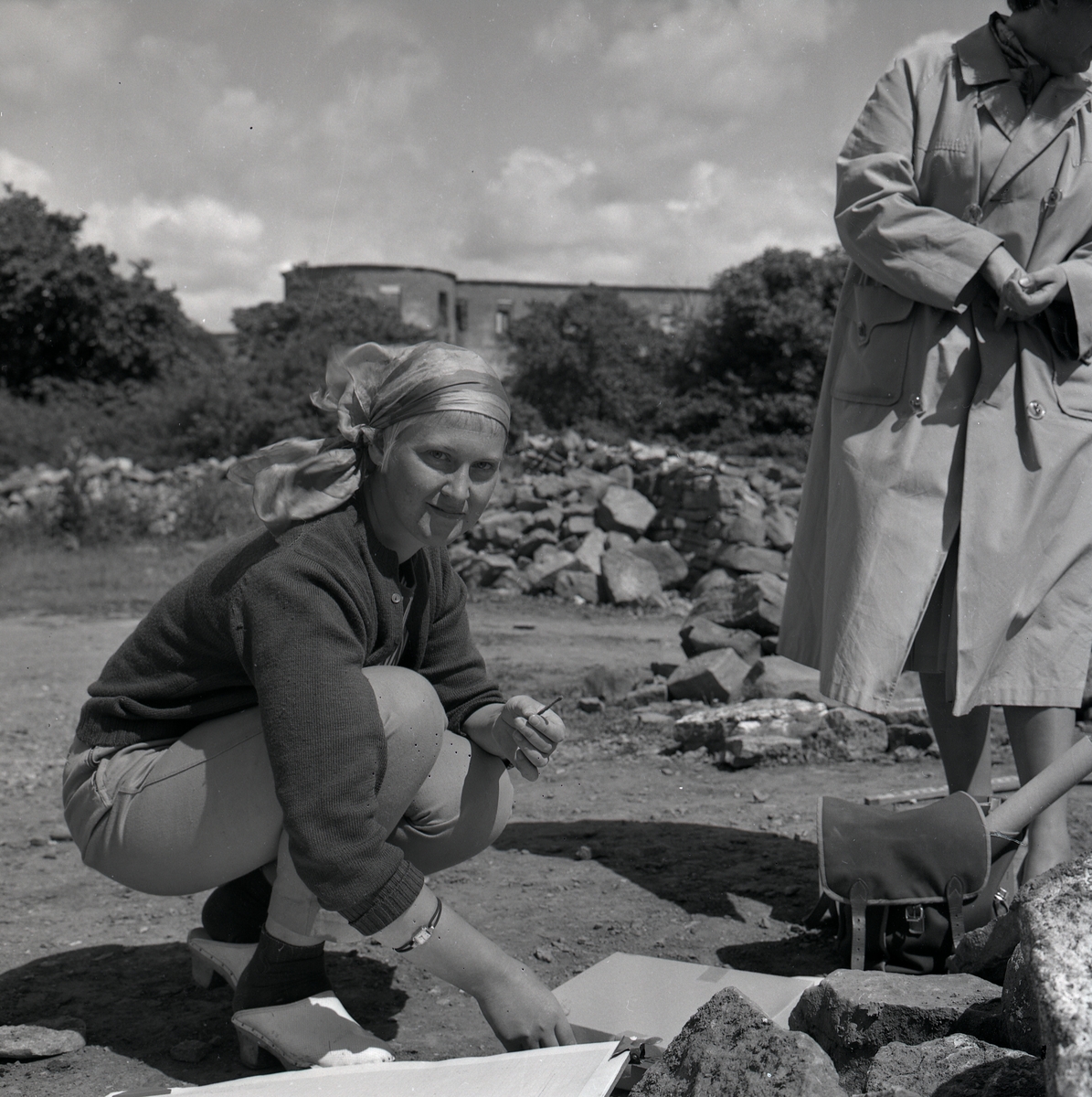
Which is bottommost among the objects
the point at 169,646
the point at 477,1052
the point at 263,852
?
the point at 477,1052

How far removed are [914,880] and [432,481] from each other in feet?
4.02

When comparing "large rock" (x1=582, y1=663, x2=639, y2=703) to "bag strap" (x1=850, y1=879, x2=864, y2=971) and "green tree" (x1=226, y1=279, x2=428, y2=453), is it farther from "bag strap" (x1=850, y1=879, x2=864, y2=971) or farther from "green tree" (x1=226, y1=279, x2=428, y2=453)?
"green tree" (x1=226, y1=279, x2=428, y2=453)

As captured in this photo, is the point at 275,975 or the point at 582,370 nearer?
the point at 275,975

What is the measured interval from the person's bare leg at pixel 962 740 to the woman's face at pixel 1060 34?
140 cm

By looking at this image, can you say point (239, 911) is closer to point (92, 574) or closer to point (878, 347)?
point (878, 347)

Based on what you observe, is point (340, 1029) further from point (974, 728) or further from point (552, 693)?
point (552, 693)

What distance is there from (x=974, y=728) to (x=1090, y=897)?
1.33 metres

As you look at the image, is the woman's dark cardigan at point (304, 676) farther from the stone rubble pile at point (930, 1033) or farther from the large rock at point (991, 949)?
the large rock at point (991, 949)

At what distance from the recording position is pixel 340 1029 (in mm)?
2092

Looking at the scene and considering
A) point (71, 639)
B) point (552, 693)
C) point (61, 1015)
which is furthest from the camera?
point (71, 639)

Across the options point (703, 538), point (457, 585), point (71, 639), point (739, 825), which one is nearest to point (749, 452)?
point (703, 538)

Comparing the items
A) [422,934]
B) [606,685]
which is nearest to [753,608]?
[606,685]

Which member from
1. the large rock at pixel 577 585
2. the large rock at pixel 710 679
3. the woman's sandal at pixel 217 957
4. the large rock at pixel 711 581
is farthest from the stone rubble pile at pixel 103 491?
the woman's sandal at pixel 217 957

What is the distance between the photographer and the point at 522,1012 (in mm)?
1925
